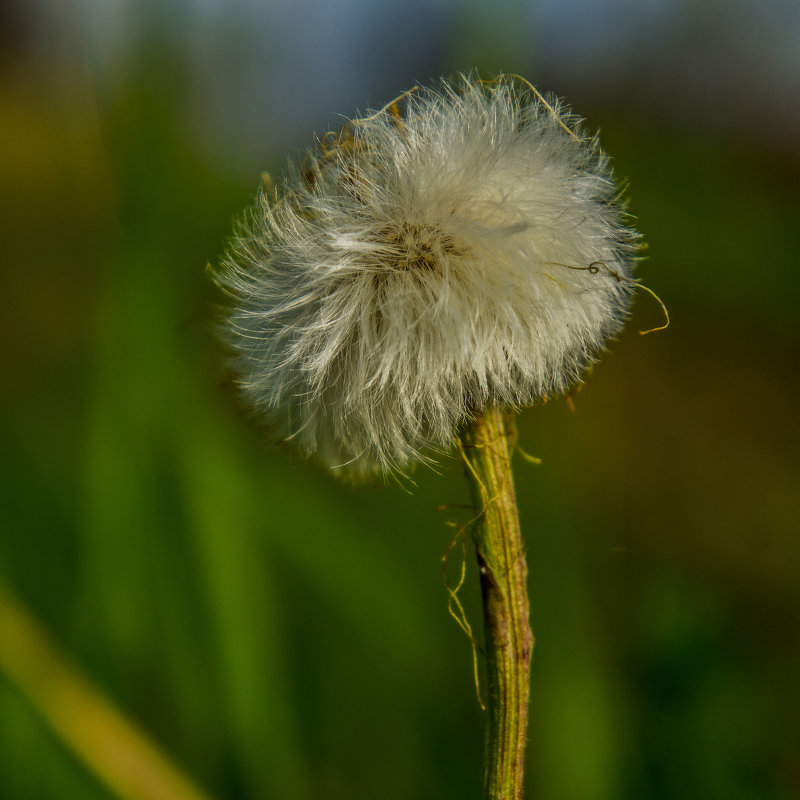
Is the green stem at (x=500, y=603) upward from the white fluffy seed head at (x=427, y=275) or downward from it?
downward

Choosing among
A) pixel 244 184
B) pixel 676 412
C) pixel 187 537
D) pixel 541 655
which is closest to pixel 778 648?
pixel 541 655

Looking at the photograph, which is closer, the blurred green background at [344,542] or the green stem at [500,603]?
the green stem at [500,603]

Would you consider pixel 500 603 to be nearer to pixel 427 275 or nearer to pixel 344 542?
pixel 427 275

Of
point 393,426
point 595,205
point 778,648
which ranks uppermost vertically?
point 595,205

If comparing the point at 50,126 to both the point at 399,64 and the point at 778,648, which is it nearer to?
the point at 399,64

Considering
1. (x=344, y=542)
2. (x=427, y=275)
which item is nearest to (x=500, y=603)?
(x=427, y=275)
